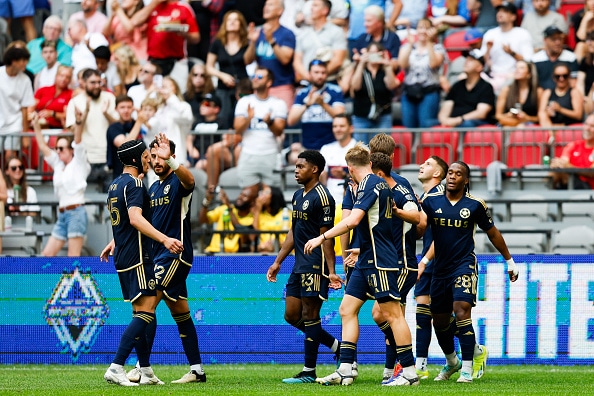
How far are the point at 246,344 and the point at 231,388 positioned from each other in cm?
370

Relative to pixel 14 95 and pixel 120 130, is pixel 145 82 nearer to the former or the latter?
pixel 120 130

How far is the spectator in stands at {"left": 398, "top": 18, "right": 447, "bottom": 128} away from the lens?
751 inches

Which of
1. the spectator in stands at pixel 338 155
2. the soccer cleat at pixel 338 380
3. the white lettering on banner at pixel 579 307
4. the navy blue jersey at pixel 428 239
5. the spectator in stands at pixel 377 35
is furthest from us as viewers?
the spectator in stands at pixel 377 35

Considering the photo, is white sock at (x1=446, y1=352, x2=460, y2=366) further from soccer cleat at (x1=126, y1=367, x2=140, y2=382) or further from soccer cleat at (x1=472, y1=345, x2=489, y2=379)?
soccer cleat at (x1=126, y1=367, x2=140, y2=382)

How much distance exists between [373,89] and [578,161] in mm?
3308

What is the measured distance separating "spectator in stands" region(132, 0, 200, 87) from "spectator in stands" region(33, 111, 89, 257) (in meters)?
2.71

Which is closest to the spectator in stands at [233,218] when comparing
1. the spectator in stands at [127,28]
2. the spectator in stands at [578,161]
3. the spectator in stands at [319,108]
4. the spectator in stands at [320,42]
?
the spectator in stands at [319,108]

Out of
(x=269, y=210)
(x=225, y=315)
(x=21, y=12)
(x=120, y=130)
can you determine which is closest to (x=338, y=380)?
(x=225, y=315)

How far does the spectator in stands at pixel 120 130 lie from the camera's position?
18.5 meters

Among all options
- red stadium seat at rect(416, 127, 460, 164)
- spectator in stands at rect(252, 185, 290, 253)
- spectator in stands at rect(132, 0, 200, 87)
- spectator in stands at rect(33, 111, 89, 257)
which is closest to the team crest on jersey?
spectator in stands at rect(33, 111, 89, 257)

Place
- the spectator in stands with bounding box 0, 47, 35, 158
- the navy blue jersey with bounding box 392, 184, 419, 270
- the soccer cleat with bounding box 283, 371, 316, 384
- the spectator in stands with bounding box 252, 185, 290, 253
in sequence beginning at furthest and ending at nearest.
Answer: the spectator in stands with bounding box 0, 47, 35, 158
the spectator in stands with bounding box 252, 185, 290, 253
the soccer cleat with bounding box 283, 371, 316, 384
the navy blue jersey with bounding box 392, 184, 419, 270

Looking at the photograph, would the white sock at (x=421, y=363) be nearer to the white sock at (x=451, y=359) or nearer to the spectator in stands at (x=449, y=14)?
the white sock at (x=451, y=359)

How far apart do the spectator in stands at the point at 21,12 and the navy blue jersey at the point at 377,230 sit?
40.7 feet

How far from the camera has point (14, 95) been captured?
19953mm
